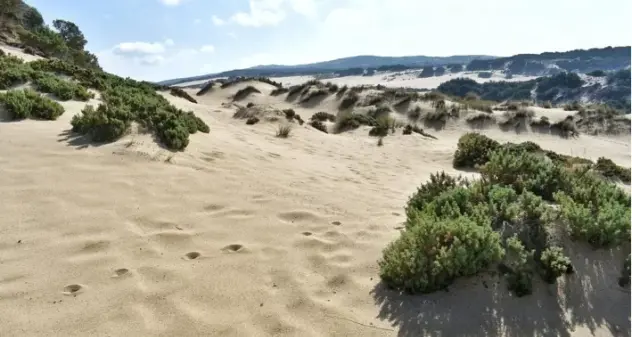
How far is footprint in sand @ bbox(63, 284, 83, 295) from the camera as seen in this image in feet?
12.8

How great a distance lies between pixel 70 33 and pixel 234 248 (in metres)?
57.6

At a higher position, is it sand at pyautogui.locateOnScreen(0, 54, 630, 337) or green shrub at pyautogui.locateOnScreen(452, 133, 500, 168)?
sand at pyautogui.locateOnScreen(0, 54, 630, 337)

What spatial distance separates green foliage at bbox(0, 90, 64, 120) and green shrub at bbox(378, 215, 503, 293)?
824 cm

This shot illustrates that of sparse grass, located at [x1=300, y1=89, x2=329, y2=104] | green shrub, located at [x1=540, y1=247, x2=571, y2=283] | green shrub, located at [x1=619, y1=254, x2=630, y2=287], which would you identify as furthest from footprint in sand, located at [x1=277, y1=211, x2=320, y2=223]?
sparse grass, located at [x1=300, y1=89, x2=329, y2=104]

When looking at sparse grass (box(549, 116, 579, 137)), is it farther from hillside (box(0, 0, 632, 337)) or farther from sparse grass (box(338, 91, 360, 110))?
hillside (box(0, 0, 632, 337))

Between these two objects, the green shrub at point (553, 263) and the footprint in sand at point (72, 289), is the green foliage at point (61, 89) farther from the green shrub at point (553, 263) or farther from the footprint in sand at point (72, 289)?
the green shrub at point (553, 263)

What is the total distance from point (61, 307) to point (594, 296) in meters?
4.85

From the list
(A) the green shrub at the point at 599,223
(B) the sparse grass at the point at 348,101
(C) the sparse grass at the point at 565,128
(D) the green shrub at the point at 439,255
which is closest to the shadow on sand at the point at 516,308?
(D) the green shrub at the point at 439,255

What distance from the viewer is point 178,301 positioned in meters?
3.88

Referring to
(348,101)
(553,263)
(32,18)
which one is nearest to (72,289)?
(553,263)

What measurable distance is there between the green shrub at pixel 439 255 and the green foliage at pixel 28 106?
27.0 feet

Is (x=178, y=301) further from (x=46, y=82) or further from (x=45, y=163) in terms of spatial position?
(x=46, y=82)

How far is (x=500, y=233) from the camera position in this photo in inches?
183

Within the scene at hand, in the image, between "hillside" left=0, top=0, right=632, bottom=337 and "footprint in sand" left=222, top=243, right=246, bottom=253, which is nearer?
"hillside" left=0, top=0, right=632, bottom=337
